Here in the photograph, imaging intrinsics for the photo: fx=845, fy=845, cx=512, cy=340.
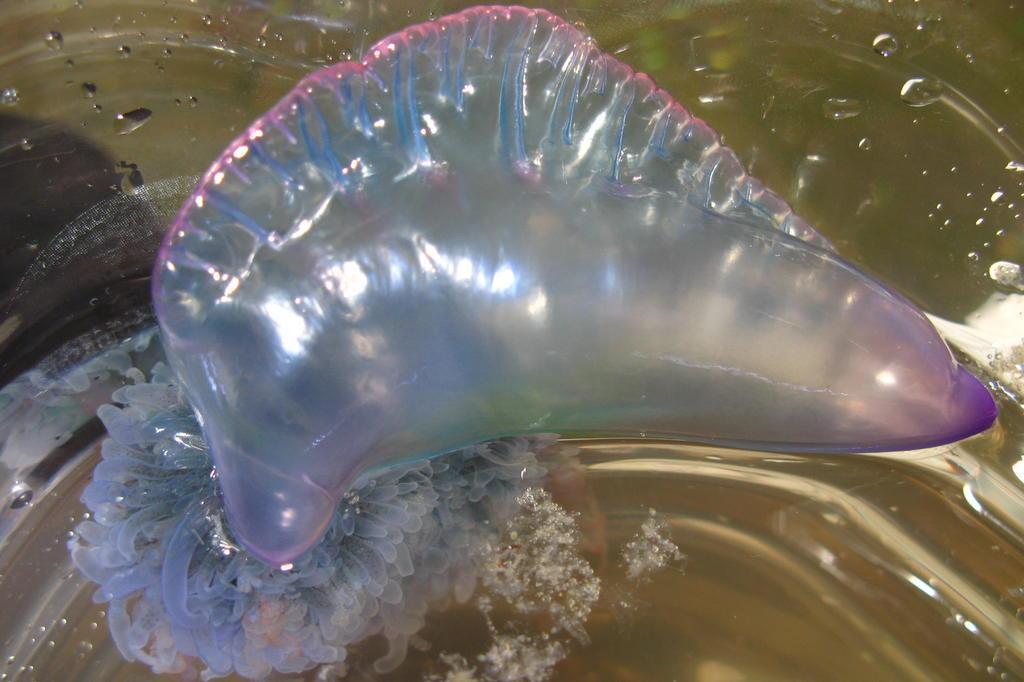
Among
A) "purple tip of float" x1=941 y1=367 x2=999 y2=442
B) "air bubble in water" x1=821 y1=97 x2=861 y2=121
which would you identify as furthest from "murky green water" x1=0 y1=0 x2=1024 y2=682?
"purple tip of float" x1=941 y1=367 x2=999 y2=442

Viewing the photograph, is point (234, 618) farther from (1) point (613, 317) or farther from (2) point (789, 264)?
(2) point (789, 264)

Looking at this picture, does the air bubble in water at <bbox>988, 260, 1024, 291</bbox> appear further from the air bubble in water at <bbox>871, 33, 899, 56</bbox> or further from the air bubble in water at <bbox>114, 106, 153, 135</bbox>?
the air bubble in water at <bbox>114, 106, 153, 135</bbox>

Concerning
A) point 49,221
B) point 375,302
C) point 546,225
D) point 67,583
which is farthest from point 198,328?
point 67,583

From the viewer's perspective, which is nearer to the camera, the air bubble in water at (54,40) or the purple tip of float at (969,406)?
the purple tip of float at (969,406)

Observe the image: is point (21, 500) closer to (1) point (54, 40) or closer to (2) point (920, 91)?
(1) point (54, 40)

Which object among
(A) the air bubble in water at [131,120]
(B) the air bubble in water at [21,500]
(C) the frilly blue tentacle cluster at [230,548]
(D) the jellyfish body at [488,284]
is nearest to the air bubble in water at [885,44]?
(D) the jellyfish body at [488,284]

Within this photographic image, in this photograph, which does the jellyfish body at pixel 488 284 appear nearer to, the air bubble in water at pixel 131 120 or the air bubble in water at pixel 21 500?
the air bubble in water at pixel 131 120
